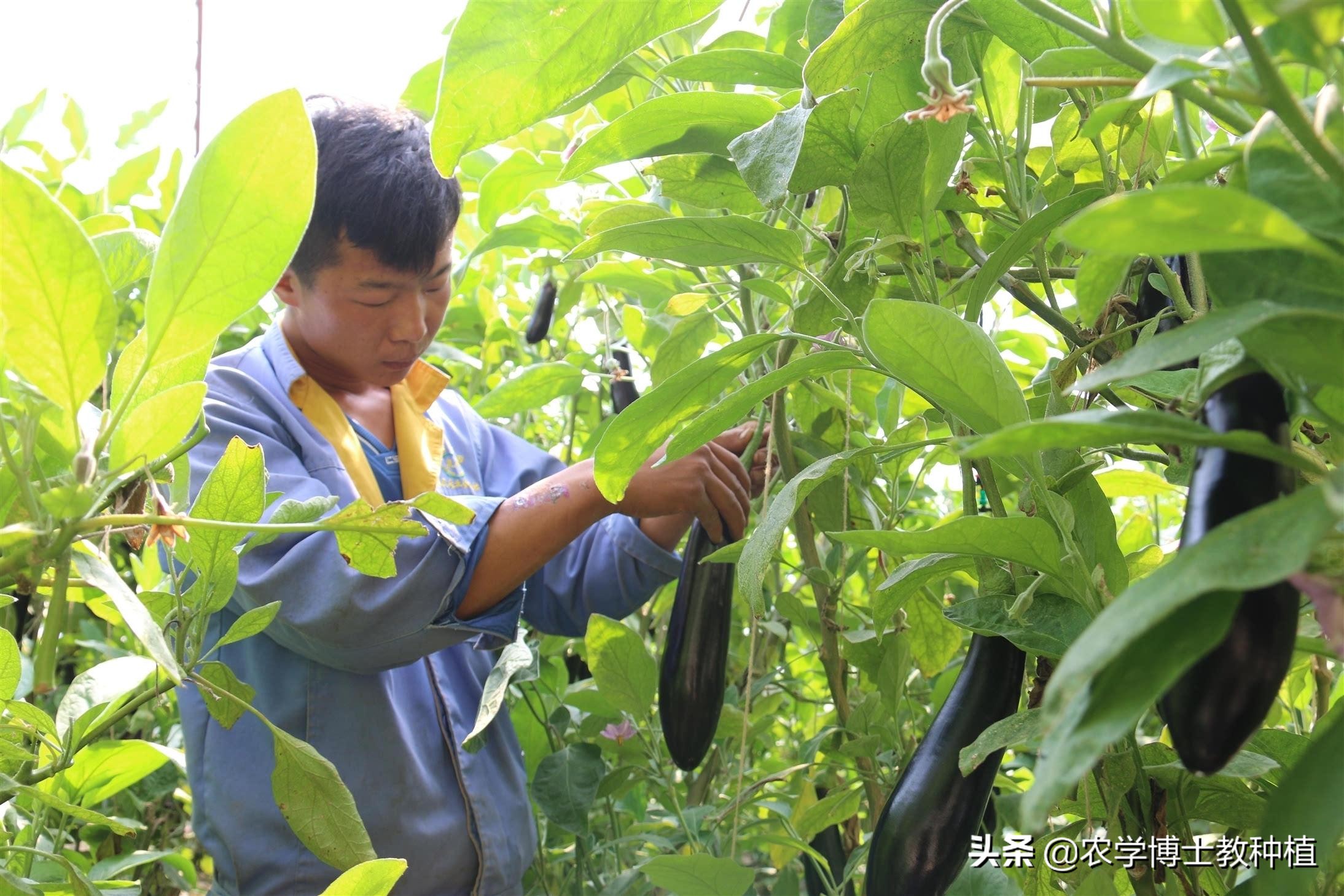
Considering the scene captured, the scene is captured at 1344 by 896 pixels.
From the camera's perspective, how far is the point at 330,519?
47 cm

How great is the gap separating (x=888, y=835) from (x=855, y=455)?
0.15m

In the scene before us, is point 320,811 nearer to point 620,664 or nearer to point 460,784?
point 620,664

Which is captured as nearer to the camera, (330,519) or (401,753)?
(330,519)

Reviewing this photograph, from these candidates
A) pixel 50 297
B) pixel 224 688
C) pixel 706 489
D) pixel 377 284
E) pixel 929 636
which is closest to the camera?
pixel 50 297

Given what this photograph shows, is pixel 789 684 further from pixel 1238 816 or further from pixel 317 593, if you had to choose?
pixel 1238 816

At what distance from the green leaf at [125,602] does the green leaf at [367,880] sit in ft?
0.39

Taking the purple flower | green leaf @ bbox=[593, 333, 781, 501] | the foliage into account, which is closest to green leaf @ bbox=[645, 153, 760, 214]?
the foliage

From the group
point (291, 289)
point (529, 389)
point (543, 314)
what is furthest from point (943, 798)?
point (291, 289)

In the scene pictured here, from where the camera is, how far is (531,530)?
956mm

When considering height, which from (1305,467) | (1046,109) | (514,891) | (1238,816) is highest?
(1046,109)

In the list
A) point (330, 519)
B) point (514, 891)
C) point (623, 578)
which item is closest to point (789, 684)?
point (623, 578)

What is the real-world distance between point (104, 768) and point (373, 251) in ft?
1.70

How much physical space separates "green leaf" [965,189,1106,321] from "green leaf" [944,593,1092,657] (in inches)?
4.8

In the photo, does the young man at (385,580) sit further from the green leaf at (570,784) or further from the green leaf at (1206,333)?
the green leaf at (1206,333)
